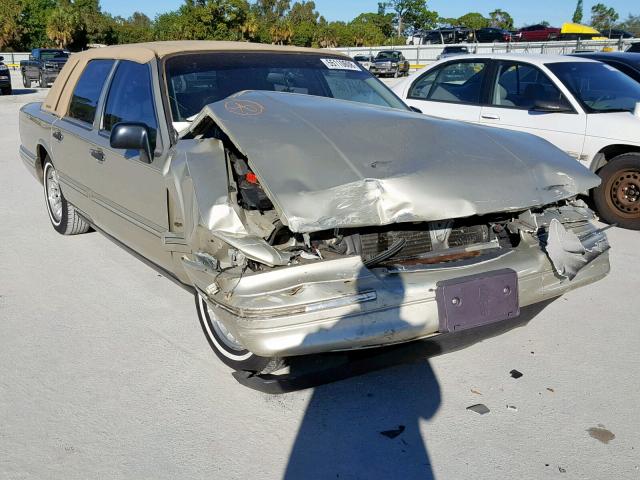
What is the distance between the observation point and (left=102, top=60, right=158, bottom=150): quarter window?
365 cm

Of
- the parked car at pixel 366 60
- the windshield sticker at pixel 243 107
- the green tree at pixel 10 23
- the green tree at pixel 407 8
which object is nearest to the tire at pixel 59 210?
the windshield sticker at pixel 243 107

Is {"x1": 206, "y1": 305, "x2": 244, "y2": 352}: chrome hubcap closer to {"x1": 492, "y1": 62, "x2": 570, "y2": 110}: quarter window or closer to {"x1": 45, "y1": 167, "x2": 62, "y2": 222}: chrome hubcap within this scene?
{"x1": 45, "y1": 167, "x2": 62, "y2": 222}: chrome hubcap

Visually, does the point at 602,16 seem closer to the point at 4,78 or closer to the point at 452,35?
the point at 452,35

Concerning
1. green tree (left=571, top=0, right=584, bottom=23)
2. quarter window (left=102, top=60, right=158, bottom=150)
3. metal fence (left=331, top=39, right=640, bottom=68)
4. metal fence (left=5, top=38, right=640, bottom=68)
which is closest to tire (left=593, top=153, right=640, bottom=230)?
quarter window (left=102, top=60, right=158, bottom=150)

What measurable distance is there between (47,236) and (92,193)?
1.62 meters

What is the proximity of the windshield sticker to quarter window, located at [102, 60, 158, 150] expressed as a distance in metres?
0.59

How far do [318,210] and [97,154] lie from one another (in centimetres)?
219

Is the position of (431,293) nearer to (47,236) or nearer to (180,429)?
(180,429)

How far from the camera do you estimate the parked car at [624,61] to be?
7836mm

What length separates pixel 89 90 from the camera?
15.1ft

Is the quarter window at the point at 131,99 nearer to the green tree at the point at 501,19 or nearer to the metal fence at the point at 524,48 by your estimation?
the metal fence at the point at 524,48

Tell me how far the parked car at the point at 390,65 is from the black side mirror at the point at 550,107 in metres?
26.4

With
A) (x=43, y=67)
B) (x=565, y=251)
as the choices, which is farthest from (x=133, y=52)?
(x=43, y=67)

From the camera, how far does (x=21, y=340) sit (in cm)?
357
